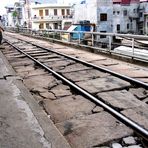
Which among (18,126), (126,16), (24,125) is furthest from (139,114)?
(126,16)

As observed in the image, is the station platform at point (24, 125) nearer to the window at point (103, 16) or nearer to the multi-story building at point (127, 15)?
the window at point (103, 16)

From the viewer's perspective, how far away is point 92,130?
5.32 metres

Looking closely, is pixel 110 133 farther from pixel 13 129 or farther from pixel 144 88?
pixel 144 88

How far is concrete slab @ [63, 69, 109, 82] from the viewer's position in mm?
9487

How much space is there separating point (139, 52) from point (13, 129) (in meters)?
7.49

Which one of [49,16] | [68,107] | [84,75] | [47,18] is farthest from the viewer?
[49,16]

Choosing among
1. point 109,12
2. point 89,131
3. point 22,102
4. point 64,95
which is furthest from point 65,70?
point 109,12

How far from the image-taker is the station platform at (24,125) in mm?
4711

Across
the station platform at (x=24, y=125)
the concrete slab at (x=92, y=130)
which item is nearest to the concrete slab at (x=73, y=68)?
the station platform at (x=24, y=125)

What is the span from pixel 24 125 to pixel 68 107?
1455 mm

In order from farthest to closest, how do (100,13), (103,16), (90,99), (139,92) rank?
(103,16), (100,13), (139,92), (90,99)

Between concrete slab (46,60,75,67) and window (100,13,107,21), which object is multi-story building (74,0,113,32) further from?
concrete slab (46,60,75,67)

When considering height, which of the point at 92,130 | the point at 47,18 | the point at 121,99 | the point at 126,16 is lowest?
the point at 92,130

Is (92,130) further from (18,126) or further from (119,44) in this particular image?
(119,44)
